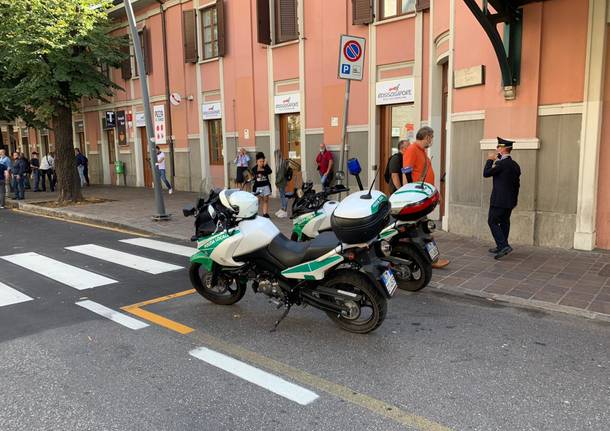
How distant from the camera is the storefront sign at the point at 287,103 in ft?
46.6

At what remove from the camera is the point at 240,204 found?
4.76 metres

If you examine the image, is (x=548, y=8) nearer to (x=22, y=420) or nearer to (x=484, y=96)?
(x=484, y=96)

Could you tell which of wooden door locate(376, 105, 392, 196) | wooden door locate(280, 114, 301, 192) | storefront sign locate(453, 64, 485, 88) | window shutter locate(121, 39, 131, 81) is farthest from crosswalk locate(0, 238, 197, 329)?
window shutter locate(121, 39, 131, 81)

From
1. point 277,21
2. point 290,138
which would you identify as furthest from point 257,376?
point 277,21

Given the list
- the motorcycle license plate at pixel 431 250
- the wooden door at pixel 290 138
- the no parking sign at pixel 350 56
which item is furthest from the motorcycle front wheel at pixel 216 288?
the wooden door at pixel 290 138

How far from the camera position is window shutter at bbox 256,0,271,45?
47.2 feet

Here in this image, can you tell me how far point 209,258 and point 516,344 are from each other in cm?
300

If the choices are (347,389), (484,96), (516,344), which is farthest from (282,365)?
(484,96)

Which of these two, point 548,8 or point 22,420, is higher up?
point 548,8

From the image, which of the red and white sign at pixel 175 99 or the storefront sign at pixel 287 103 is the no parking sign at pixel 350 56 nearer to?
the storefront sign at pixel 287 103

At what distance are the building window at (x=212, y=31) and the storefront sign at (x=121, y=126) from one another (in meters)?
6.21

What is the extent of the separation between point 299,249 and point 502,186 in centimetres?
375

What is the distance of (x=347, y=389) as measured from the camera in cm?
348

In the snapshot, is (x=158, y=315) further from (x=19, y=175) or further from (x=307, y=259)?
(x=19, y=175)
